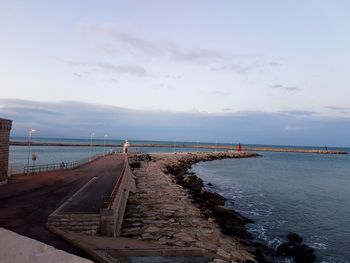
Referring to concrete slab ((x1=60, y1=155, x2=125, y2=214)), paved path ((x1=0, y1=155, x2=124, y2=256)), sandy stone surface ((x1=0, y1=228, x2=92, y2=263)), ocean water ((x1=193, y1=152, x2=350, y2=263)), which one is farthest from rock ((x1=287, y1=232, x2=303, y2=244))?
sandy stone surface ((x1=0, y1=228, x2=92, y2=263))

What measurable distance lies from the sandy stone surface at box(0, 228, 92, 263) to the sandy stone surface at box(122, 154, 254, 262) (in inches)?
318

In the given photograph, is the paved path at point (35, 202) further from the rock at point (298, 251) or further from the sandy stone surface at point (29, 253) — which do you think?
the rock at point (298, 251)

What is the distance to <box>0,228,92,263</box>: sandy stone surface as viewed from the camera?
7.15m

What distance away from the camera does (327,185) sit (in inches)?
2029

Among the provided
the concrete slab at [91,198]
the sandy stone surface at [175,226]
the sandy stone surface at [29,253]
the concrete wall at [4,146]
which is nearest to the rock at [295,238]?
the sandy stone surface at [175,226]

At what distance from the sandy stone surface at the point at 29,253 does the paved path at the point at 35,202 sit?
423 centimetres

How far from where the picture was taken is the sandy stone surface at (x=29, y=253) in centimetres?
715

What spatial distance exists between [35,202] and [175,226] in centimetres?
791

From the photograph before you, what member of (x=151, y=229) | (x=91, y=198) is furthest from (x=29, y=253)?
(x=91, y=198)

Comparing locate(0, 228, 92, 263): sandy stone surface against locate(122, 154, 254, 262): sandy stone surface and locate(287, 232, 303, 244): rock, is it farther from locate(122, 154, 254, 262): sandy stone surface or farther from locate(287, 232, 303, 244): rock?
locate(287, 232, 303, 244): rock

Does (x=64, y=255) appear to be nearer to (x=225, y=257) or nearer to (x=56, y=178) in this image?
(x=225, y=257)

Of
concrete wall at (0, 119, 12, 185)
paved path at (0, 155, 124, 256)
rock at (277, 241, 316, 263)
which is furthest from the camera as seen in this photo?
concrete wall at (0, 119, 12, 185)

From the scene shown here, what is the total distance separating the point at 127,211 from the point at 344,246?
14.0 metres

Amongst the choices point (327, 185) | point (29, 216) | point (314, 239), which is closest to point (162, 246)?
point (29, 216)
